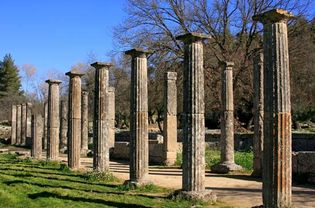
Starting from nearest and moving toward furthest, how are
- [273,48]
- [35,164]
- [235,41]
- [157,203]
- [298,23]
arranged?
[273,48]
[157,203]
[35,164]
[298,23]
[235,41]

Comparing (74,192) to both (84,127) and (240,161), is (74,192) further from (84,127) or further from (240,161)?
(84,127)

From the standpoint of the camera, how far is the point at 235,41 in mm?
32625

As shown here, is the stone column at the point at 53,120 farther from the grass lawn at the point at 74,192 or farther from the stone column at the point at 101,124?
the stone column at the point at 101,124

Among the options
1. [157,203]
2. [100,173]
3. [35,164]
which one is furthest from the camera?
[35,164]

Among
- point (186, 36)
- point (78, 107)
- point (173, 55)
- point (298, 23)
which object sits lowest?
point (78, 107)

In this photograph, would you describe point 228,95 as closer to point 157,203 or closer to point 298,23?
point 157,203

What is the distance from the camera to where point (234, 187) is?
13227 mm

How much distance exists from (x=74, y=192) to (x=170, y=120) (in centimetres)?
961

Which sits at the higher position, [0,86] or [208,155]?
[0,86]

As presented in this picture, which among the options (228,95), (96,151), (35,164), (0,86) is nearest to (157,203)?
(96,151)

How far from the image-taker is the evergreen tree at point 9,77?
75869 mm

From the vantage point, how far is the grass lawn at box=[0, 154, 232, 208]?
10.0 m

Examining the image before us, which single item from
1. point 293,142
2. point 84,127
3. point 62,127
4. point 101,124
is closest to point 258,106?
point 101,124

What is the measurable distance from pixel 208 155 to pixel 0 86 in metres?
60.8
